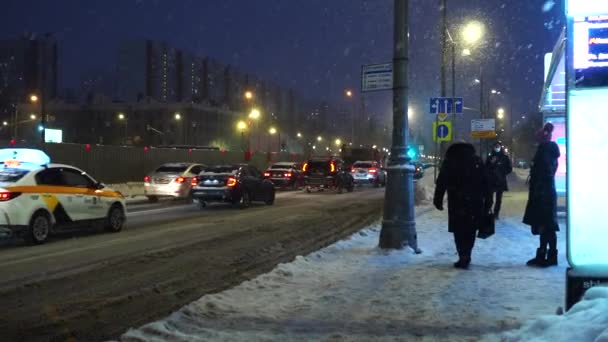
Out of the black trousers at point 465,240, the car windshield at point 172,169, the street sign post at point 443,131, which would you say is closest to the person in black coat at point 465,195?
the black trousers at point 465,240

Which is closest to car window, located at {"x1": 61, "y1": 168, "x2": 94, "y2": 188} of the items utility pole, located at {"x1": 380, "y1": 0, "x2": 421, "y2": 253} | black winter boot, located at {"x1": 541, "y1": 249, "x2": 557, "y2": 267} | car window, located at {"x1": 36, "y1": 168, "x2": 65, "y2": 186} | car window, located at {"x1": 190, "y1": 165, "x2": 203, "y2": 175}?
car window, located at {"x1": 36, "y1": 168, "x2": 65, "y2": 186}

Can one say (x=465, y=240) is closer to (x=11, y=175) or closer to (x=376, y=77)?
(x=376, y=77)

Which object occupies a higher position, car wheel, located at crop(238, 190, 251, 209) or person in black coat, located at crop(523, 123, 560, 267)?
person in black coat, located at crop(523, 123, 560, 267)

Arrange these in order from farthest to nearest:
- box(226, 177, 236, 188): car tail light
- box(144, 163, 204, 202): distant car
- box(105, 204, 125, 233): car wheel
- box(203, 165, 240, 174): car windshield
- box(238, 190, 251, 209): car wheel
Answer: box(144, 163, 204, 202): distant car → box(203, 165, 240, 174): car windshield → box(238, 190, 251, 209): car wheel → box(226, 177, 236, 188): car tail light → box(105, 204, 125, 233): car wheel

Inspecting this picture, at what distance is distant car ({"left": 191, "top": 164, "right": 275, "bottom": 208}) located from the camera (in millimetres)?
20828

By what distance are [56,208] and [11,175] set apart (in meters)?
1.11

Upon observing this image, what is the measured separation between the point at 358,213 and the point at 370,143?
81.0m

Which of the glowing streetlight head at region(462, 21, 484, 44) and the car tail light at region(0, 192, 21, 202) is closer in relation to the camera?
the car tail light at region(0, 192, 21, 202)

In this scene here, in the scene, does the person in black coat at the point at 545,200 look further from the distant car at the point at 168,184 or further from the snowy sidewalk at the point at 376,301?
the distant car at the point at 168,184

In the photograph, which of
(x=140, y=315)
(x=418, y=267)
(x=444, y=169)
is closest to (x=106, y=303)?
(x=140, y=315)

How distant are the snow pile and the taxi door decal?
32.2 ft

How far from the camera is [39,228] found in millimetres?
12031

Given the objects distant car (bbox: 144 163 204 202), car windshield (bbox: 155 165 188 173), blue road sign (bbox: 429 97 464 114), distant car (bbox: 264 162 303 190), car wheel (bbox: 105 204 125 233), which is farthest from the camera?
distant car (bbox: 264 162 303 190)

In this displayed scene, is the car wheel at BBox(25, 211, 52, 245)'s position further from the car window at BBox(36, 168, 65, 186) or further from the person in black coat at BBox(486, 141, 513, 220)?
the person in black coat at BBox(486, 141, 513, 220)
